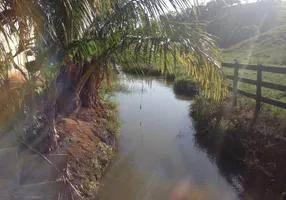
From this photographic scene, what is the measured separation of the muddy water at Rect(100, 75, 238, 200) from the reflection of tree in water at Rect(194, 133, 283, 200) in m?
0.12

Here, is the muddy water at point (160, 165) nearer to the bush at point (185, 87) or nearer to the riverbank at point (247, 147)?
the riverbank at point (247, 147)

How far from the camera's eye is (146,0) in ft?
11.9

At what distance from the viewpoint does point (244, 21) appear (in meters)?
44.0

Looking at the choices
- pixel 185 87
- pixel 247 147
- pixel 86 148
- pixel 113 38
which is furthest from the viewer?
pixel 185 87

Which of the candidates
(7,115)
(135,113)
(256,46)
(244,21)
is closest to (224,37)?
(244,21)

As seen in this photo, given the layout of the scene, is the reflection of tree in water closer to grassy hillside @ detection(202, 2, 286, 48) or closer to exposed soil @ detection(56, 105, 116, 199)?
exposed soil @ detection(56, 105, 116, 199)

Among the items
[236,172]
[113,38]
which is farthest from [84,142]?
[236,172]

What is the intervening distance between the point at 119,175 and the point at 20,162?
80.0 inches

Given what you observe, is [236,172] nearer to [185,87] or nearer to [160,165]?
[160,165]

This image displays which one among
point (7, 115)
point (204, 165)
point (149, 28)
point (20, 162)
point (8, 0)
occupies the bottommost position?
point (204, 165)

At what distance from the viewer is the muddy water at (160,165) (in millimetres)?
4598

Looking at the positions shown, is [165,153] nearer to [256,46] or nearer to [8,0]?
[8,0]

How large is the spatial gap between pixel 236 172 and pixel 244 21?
4334cm

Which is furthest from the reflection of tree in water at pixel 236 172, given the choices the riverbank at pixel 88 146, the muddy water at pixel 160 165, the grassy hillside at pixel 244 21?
the grassy hillside at pixel 244 21
